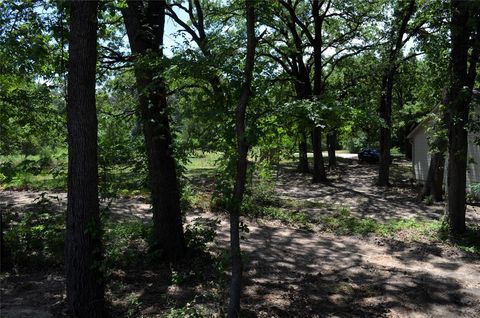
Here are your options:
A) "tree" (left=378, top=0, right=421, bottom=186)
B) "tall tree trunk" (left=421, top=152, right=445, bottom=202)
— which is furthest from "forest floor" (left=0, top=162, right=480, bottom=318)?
"tree" (left=378, top=0, right=421, bottom=186)

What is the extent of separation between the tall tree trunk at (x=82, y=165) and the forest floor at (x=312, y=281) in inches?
27.0

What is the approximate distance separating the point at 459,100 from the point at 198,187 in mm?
7054

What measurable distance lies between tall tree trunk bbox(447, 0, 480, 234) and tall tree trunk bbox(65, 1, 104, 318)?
914 cm

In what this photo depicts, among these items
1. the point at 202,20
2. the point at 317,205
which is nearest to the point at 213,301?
the point at 317,205

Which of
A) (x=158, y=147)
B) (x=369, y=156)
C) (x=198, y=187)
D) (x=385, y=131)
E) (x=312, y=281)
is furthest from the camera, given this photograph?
(x=369, y=156)

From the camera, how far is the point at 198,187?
1011 cm

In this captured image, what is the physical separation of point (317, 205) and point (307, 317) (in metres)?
10.1

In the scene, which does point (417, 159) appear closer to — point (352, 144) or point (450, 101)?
point (450, 101)

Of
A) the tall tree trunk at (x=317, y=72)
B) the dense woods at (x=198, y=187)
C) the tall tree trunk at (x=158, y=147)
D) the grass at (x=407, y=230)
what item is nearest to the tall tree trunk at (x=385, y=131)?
the tall tree trunk at (x=317, y=72)

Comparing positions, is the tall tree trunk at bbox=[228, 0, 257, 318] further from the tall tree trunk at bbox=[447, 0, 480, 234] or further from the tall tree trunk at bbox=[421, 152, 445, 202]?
the tall tree trunk at bbox=[421, 152, 445, 202]

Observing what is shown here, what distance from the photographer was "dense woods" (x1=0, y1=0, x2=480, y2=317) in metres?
5.51

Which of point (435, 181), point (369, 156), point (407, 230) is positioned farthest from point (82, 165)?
point (369, 156)

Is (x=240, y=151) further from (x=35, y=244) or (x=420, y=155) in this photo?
(x=420, y=155)

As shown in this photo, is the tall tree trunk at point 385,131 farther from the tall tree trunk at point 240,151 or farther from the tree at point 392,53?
the tall tree trunk at point 240,151
